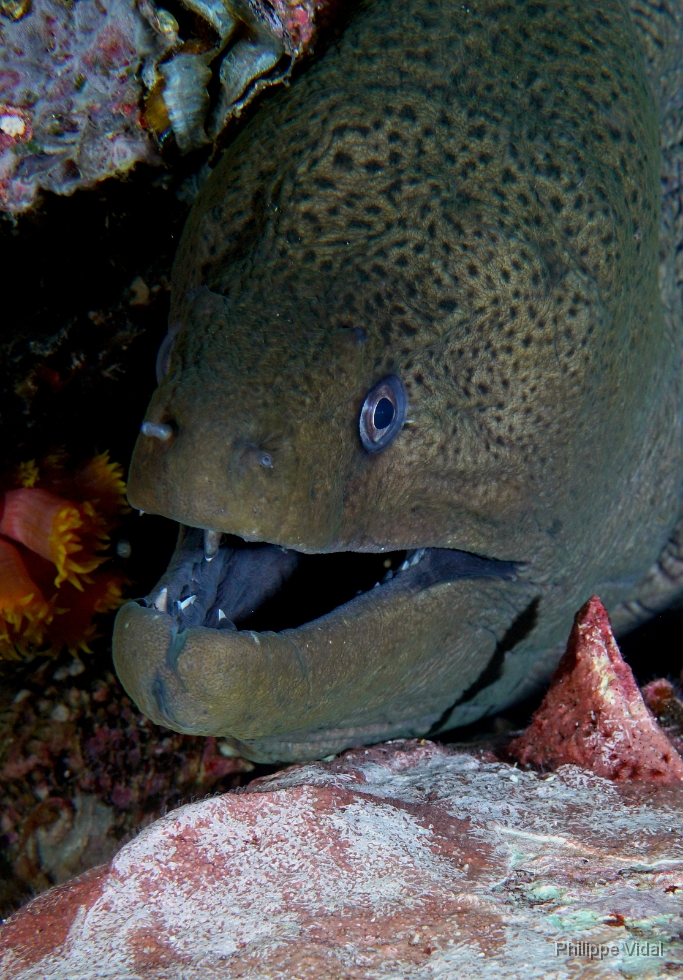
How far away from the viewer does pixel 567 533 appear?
2814 mm

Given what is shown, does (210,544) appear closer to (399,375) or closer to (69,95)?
(399,375)

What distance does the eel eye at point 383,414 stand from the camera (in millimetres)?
2086

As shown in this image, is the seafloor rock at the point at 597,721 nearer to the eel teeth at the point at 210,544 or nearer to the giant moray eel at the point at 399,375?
the giant moray eel at the point at 399,375

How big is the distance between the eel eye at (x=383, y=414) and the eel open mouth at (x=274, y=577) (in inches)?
19.9

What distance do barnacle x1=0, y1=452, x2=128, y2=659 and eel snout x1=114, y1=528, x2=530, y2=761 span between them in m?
0.86

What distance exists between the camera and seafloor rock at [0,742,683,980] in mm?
1361

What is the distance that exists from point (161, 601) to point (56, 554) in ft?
3.51

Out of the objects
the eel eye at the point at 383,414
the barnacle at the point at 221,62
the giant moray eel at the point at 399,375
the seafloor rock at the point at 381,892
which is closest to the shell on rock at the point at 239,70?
the barnacle at the point at 221,62

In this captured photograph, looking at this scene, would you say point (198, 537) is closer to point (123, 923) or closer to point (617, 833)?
point (123, 923)

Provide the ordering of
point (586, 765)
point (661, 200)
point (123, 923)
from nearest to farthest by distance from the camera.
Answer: point (123, 923) < point (586, 765) < point (661, 200)

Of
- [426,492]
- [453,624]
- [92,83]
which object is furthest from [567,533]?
[92,83]

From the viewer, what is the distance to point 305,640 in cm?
204

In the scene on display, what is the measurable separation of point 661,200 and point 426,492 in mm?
2027

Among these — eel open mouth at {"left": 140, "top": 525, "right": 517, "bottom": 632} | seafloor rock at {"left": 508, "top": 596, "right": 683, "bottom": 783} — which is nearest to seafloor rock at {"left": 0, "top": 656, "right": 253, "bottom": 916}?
eel open mouth at {"left": 140, "top": 525, "right": 517, "bottom": 632}
